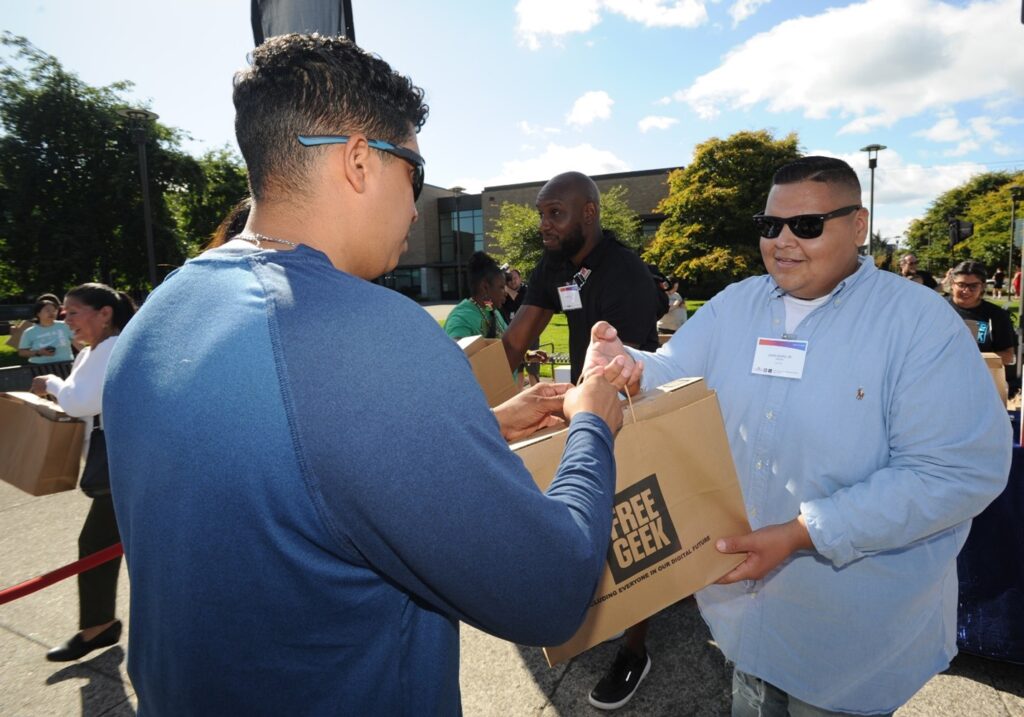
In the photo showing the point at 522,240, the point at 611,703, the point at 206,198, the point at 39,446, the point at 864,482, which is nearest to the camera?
the point at 864,482

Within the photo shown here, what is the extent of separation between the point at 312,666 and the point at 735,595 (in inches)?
59.7

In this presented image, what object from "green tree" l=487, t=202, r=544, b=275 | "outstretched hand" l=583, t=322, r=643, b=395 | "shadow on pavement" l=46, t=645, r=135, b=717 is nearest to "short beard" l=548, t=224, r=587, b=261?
"outstretched hand" l=583, t=322, r=643, b=395

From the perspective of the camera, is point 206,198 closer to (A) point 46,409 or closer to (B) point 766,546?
(A) point 46,409

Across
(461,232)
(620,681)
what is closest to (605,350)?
(620,681)

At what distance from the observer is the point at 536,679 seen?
3240 mm

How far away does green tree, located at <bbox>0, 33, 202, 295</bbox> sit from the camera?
23.2 metres

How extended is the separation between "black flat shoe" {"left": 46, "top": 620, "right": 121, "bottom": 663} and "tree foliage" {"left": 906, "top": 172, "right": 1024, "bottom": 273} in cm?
3791

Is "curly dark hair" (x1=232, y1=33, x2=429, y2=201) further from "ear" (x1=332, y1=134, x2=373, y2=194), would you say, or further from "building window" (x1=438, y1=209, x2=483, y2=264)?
"building window" (x1=438, y1=209, x2=483, y2=264)

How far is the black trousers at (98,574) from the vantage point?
3.58 metres

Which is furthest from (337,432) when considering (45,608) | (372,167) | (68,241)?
(68,241)

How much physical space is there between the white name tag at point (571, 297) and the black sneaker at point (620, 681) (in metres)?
1.90

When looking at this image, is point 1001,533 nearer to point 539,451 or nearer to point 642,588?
point 642,588

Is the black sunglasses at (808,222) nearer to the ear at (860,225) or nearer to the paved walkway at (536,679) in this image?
the ear at (860,225)

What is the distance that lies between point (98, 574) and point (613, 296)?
355cm
